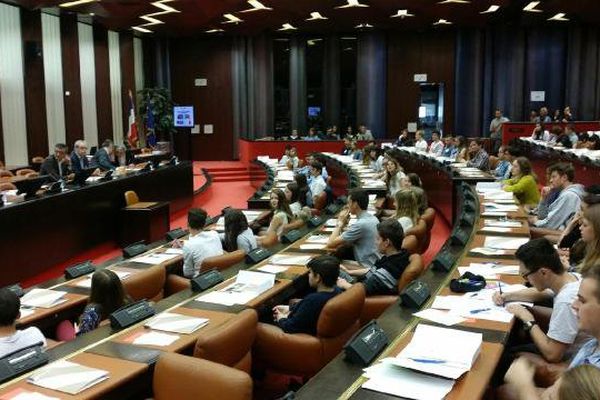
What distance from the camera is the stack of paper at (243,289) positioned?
3912 millimetres

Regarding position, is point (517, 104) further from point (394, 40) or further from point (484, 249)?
point (484, 249)

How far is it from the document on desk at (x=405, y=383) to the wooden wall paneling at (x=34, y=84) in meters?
12.6

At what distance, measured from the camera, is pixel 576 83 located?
19.5 meters

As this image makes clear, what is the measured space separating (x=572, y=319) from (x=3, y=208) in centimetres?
594

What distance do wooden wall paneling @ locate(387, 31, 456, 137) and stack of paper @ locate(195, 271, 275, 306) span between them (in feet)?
54.2

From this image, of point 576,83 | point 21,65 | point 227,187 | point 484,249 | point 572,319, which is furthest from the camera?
point 576,83

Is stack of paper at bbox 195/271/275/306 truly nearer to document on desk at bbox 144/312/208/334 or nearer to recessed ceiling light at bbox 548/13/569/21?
document on desk at bbox 144/312/208/334

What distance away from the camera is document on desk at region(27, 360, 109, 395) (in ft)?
8.70

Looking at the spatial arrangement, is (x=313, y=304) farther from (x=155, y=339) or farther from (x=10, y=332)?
(x=10, y=332)

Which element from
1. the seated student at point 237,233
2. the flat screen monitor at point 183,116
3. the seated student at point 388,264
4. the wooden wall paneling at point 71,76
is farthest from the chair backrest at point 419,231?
the flat screen monitor at point 183,116

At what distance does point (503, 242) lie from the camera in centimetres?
513

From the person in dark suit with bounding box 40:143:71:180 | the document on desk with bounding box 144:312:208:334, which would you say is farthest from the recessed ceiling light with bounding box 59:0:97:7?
the document on desk with bounding box 144:312:208:334

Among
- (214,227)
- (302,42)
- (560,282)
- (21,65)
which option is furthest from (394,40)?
(560,282)

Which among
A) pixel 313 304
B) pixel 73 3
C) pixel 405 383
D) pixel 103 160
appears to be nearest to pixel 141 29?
pixel 73 3
